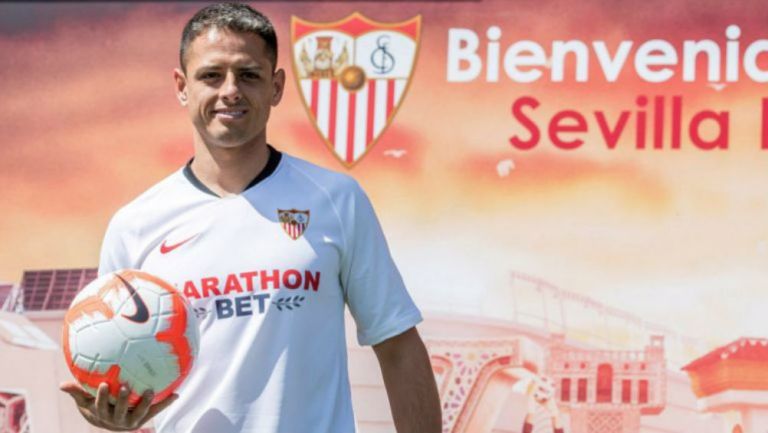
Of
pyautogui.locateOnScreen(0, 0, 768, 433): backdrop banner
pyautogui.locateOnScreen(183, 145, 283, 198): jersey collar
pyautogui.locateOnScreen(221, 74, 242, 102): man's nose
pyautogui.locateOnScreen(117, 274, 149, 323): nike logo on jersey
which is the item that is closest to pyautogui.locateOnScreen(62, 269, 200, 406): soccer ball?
pyautogui.locateOnScreen(117, 274, 149, 323): nike logo on jersey

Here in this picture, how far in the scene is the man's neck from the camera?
2.72 metres

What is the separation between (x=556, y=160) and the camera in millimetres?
4387

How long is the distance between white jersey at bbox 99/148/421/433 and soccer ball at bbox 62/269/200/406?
80 millimetres

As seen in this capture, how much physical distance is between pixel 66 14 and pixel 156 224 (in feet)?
7.26

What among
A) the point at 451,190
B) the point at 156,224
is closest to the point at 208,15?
the point at 156,224

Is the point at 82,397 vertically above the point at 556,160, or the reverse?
the point at 556,160

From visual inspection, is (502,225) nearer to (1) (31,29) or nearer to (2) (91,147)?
(2) (91,147)

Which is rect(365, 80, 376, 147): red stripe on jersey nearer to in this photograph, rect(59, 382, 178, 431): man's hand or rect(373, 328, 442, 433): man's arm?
rect(373, 328, 442, 433): man's arm

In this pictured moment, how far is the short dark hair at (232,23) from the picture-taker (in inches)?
106

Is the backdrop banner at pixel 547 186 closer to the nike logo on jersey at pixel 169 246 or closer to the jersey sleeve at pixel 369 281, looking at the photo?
the jersey sleeve at pixel 369 281

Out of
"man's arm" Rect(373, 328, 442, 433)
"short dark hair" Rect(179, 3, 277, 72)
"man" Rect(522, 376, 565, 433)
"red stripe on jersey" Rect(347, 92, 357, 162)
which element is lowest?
"man" Rect(522, 376, 565, 433)

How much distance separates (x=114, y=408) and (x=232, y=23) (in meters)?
0.77

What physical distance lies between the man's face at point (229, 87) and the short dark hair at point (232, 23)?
0.04 feet

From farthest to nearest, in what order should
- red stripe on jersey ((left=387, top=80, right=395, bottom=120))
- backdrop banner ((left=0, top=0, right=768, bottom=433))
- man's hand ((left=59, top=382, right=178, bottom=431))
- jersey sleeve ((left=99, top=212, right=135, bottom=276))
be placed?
1. red stripe on jersey ((left=387, top=80, right=395, bottom=120))
2. backdrop banner ((left=0, top=0, right=768, bottom=433))
3. jersey sleeve ((left=99, top=212, right=135, bottom=276))
4. man's hand ((left=59, top=382, right=178, bottom=431))
